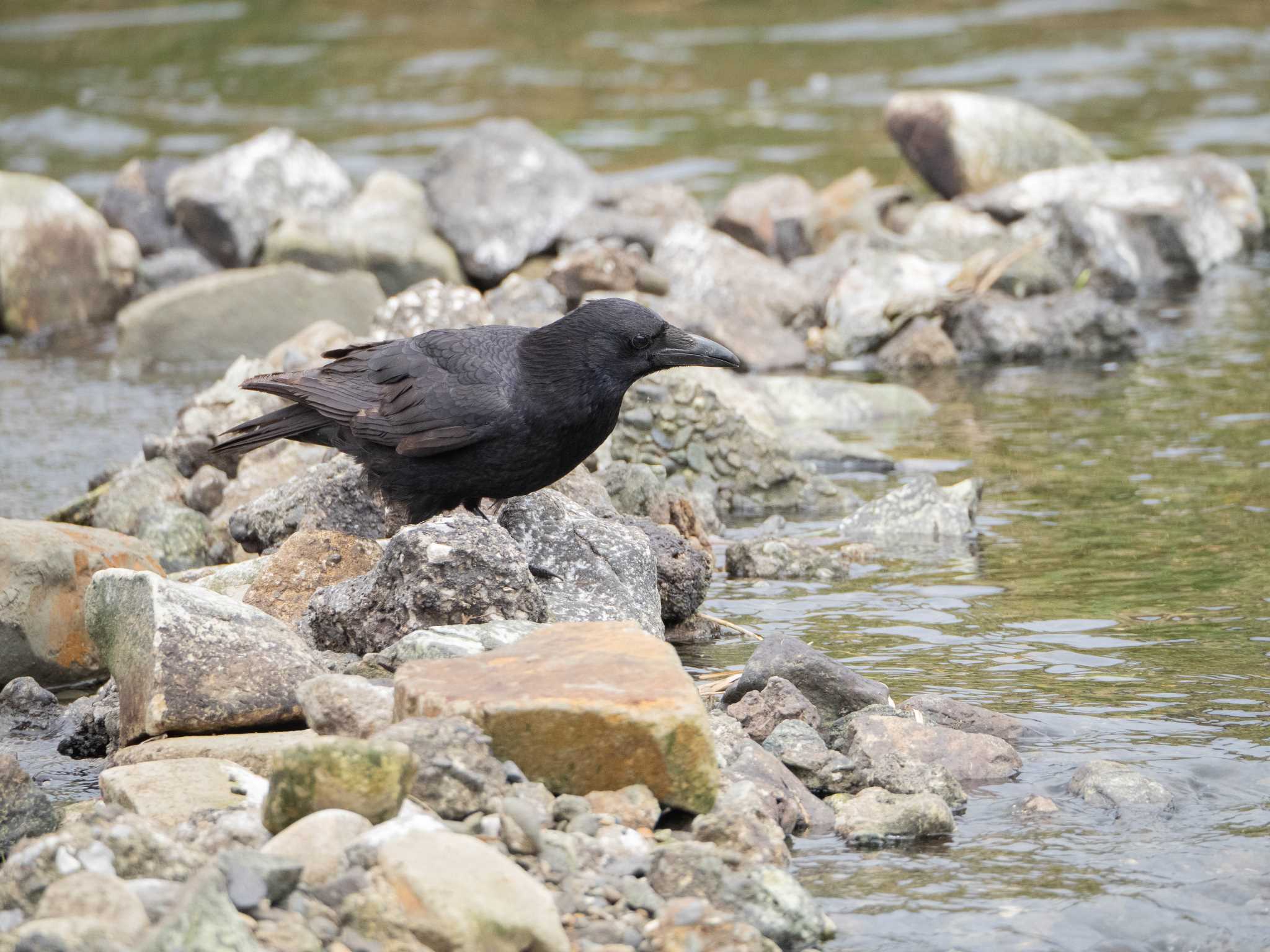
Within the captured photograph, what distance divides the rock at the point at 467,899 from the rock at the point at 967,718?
5.72 feet

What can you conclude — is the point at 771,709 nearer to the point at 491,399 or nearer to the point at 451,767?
the point at 451,767

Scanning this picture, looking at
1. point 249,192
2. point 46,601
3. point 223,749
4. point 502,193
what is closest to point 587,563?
point 223,749

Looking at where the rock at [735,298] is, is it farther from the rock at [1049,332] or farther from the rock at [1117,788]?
the rock at [1117,788]

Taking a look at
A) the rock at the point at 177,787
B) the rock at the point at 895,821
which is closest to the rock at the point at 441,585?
the rock at the point at 177,787

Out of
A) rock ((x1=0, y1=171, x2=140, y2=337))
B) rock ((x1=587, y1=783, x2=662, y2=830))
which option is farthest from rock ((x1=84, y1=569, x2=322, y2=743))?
rock ((x1=0, y1=171, x2=140, y2=337))

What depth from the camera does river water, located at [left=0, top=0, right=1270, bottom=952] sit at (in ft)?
13.6

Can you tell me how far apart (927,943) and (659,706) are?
33.4 inches

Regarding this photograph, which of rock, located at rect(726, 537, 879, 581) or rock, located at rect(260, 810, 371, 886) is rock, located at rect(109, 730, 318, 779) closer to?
rock, located at rect(260, 810, 371, 886)

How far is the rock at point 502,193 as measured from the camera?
12852 mm

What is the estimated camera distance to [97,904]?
11.0 feet

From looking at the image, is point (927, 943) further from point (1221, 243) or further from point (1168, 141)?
point (1168, 141)

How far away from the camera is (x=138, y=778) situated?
422cm

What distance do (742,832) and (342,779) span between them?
99 centimetres

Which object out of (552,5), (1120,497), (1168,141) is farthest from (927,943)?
(552,5)
